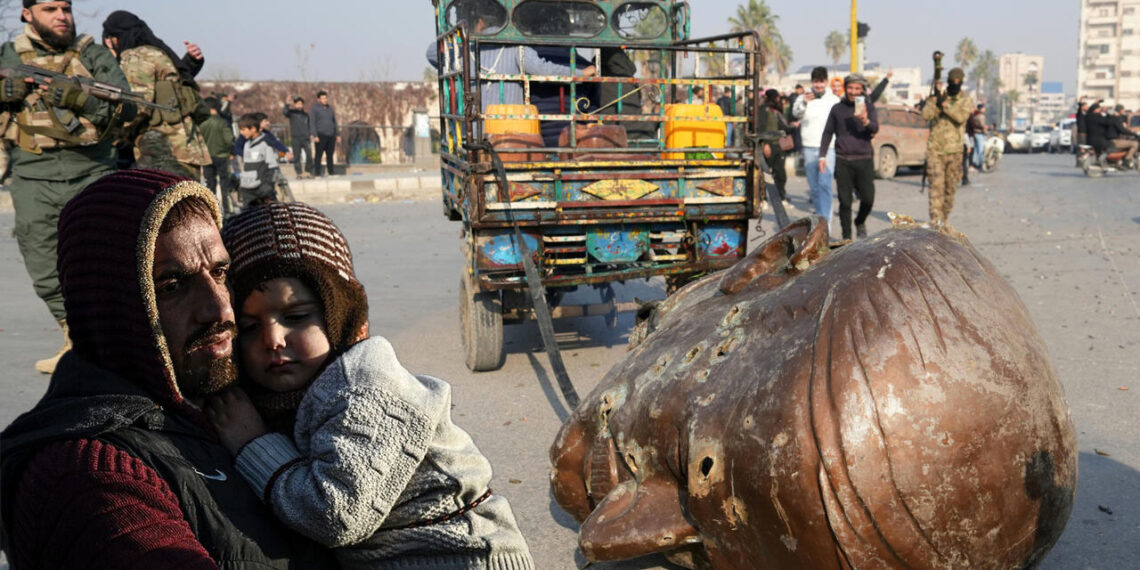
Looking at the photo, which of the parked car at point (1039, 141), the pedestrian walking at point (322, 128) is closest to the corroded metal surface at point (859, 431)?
the pedestrian walking at point (322, 128)

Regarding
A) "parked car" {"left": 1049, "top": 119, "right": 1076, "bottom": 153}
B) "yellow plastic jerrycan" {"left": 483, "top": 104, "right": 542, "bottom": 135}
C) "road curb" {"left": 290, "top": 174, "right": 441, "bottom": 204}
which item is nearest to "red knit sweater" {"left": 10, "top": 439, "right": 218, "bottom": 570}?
"yellow plastic jerrycan" {"left": 483, "top": 104, "right": 542, "bottom": 135}

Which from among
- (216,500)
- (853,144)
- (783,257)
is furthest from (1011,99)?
(216,500)

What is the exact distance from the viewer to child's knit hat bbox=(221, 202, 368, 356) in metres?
1.61

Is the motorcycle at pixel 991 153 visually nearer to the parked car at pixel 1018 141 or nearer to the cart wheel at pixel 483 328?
the parked car at pixel 1018 141

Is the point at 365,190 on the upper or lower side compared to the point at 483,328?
upper

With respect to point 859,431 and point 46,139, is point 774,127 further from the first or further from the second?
point 859,431

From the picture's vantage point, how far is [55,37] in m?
5.93

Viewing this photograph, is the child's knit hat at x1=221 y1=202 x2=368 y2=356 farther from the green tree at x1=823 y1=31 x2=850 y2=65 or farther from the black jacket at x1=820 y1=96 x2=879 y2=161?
the green tree at x1=823 y1=31 x2=850 y2=65

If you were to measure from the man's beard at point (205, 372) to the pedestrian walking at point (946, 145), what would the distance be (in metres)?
11.5

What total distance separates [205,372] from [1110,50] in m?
137

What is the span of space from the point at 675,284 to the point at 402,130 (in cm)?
2550

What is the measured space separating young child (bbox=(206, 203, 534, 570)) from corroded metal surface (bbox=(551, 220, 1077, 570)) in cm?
95

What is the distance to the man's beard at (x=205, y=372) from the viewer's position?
1.46 m

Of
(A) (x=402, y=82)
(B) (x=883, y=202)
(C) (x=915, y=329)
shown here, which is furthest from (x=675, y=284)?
(A) (x=402, y=82)
